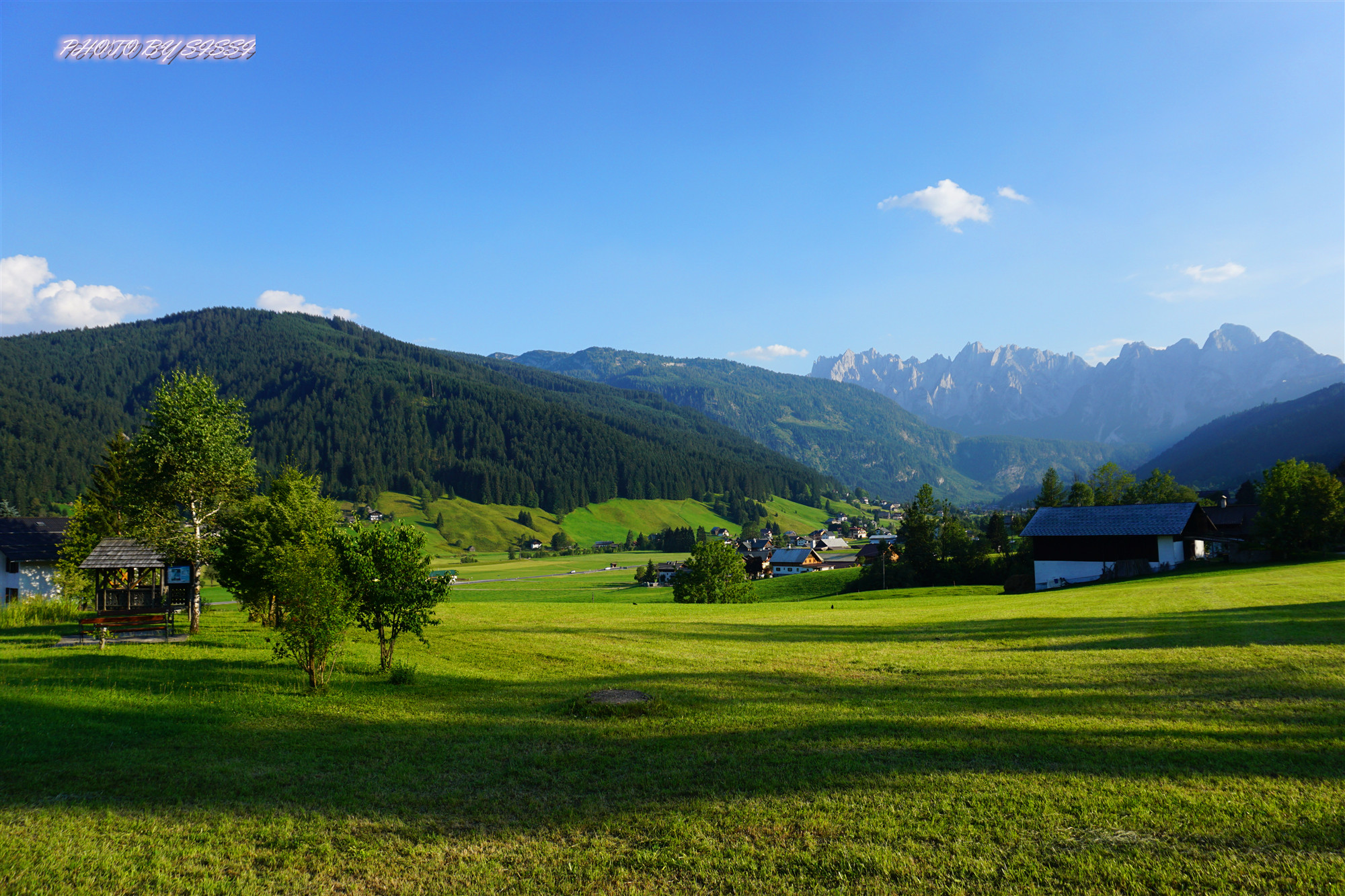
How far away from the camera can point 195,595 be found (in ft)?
98.0

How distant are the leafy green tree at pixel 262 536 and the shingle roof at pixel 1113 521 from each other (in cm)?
6631

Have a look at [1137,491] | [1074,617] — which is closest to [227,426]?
[1074,617]

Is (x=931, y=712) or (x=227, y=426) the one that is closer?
(x=931, y=712)

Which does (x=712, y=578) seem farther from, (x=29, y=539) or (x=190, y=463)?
(x=29, y=539)

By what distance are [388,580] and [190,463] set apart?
19045mm

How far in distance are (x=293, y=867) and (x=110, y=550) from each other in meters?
31.7

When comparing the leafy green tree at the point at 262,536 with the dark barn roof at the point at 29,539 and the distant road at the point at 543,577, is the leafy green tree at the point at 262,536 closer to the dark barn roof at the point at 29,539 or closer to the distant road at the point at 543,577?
the dark barn roof at the point at 29,539

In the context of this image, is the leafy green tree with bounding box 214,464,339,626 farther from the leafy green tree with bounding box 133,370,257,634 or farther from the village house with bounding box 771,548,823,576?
the village house with bounding box 771,548,823,576

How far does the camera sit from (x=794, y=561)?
137 metres

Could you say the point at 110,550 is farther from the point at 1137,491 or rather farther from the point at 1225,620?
the point at 1137,491

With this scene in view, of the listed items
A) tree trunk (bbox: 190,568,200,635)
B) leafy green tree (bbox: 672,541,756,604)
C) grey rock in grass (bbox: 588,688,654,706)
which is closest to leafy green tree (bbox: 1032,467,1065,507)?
leafy green tree (bbox: 672,541,756,604)

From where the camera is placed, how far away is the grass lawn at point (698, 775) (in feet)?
24.0

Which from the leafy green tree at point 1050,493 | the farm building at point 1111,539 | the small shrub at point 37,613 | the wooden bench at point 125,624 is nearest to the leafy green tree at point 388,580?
the wooden bench at point 125,624

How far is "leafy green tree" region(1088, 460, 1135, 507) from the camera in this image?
90938 millimetres
